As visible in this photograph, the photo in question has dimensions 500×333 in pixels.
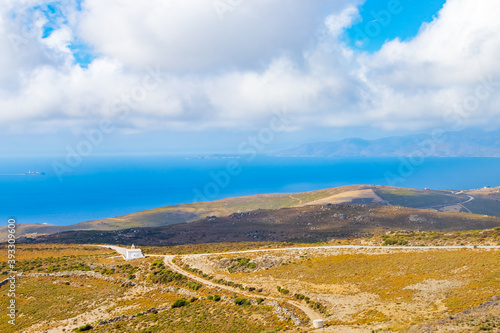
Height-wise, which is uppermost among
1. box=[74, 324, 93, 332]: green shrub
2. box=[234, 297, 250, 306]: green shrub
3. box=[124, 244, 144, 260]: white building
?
box=[124, 244, 144, 260]: white building

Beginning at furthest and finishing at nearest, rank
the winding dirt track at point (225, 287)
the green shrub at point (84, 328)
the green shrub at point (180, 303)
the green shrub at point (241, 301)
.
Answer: the green shrub at point (180, 303), the green shrub at point (241, 301), the green shrub at point (84, 328), the winding dirt track at point (225, 287)

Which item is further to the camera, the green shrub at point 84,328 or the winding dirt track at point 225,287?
the green shrub at point 84,328

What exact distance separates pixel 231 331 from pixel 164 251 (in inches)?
1283

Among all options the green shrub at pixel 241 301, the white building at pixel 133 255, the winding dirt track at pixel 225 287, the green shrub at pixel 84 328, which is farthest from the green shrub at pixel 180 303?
the white building at pixel 133 255

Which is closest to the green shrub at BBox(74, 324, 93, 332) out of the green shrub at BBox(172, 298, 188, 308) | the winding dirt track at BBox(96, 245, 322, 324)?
the green shrub at BBox(172, 298, 188, 308)

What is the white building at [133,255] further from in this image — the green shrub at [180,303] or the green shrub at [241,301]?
the green shrub at [241,301]

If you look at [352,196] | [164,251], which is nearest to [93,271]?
[164,251]

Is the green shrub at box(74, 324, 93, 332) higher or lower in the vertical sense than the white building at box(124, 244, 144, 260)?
lower

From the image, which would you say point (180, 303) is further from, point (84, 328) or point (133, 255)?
point (133, 255)

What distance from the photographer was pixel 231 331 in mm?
22938

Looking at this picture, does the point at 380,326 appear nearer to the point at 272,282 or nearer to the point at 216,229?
the point at 272,282

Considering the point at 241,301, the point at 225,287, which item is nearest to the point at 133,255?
the point at 225,287

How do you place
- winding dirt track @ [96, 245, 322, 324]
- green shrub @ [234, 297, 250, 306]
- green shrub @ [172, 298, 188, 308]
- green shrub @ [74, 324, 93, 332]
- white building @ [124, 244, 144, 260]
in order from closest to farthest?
winding dirt track @ [96, 245, 322, 324] < green shrub @ [74, 324, 93, 332] < green shrub @ [234, 297, 250, 306] < green shrub @ [172, 298, 188, 308] < white building @ [124, 244, 144, 260]

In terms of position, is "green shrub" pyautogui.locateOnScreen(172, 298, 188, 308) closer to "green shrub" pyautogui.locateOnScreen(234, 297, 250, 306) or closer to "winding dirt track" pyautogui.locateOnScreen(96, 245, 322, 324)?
"winding dirt track" pyautogui.locateOnScreen(96, 245, 322, 324)
